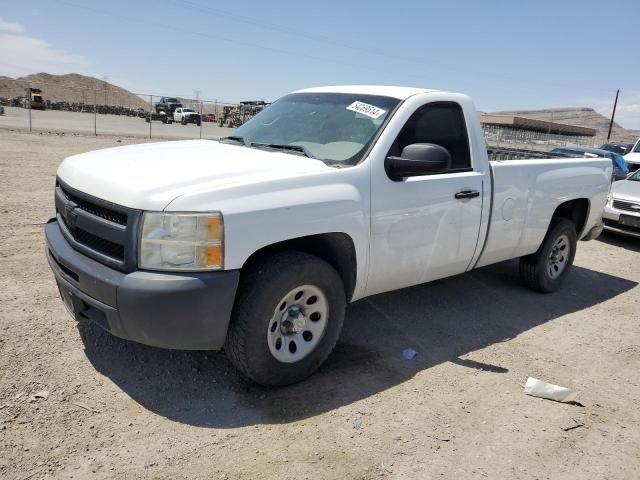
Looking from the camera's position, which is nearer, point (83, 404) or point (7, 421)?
point (7, 421)

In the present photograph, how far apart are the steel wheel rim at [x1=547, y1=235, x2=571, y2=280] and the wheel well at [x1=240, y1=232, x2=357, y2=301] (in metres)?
3.18

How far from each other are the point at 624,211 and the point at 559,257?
397 centimetres

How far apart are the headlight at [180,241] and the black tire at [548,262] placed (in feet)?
13.1

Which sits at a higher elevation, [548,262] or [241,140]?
[241,140]

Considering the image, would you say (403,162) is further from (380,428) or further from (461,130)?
(380,428)

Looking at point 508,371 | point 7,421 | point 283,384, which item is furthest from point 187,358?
point 508,371

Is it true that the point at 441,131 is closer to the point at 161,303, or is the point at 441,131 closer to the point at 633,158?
the point at 161,303

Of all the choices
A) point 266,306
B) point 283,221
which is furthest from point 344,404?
point 283,221

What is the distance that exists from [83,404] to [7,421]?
0.38 metres

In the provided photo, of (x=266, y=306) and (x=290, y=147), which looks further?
(x=290, y=147)

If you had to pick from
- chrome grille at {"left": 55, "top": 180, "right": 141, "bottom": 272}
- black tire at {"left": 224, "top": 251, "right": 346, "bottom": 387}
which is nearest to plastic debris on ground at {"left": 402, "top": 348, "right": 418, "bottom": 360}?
black tire at {"left": 224, "top": 251, "right": 346, "bottom": 387}

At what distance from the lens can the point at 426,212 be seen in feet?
12.7

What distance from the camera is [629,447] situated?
3086mm

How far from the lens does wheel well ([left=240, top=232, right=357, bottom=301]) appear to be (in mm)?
3352
